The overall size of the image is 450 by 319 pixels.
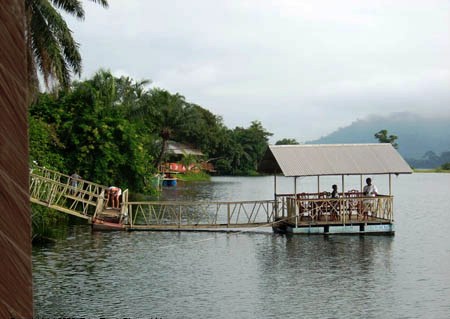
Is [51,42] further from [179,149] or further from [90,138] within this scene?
[179,149]

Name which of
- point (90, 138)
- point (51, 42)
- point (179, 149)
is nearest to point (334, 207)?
point (51, 42)

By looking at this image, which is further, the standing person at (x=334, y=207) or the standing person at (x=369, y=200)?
the standing person at (x=369, y=200)

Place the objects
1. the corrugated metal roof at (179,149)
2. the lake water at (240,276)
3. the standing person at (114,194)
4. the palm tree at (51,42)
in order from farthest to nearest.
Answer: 1. the corrugated metal roof at (179,149)
2. the standing person at (114,194)
3. the palm tree at (51,42)
4. the lake water at (240,276)

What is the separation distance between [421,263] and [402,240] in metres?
5.24

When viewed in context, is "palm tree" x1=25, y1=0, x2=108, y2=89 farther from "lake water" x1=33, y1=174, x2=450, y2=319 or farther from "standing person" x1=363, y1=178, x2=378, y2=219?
"standing person" x1=363, y1=178, x2=378, y2=219

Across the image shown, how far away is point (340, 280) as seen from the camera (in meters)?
16.4

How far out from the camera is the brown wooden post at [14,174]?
115cm

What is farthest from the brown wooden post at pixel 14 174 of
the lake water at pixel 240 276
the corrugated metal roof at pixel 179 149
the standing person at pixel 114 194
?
the corrugated metal roof at pixel 179 149

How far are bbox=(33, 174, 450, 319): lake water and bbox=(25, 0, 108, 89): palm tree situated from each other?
6.05 meters

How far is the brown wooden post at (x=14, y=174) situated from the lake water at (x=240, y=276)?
12073 mm

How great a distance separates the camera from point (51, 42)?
18016mm

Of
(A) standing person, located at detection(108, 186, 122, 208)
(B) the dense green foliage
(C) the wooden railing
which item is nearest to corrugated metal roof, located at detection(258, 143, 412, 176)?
(C) the wooden railing

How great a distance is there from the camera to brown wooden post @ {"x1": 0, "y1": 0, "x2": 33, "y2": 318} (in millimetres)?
1151

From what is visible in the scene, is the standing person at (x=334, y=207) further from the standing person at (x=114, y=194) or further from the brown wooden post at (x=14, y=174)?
the brown wooden post at (x=14, y=174)
